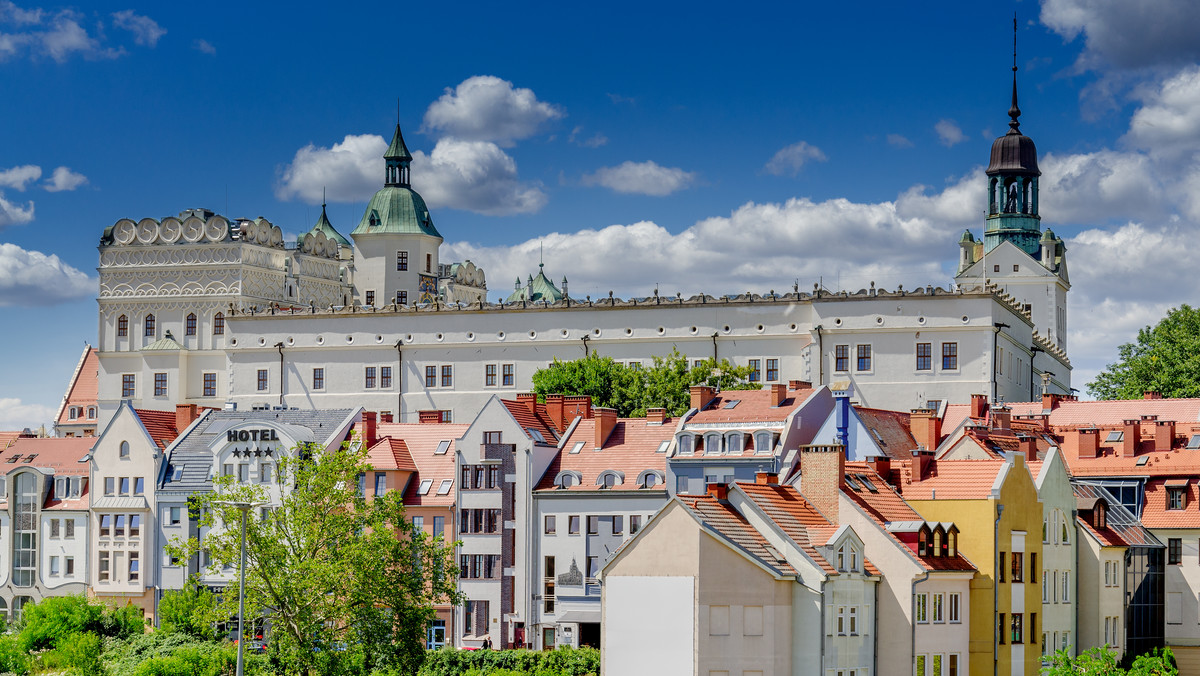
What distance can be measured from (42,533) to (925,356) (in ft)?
150

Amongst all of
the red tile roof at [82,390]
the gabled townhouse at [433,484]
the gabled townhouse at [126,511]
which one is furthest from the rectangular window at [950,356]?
the red tile roof at [82,390]

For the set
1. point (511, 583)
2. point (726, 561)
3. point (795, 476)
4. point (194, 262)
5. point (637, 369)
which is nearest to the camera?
point (726, 561)

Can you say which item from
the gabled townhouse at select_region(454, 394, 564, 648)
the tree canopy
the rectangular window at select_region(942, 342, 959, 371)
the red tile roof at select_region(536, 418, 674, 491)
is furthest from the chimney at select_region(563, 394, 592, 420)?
the rectangular window at select_region(942, 342, 959, 371)

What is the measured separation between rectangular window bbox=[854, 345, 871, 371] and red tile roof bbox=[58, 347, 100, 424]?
60235 mm

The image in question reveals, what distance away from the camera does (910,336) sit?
322 ft

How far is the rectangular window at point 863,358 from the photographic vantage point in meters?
98.8

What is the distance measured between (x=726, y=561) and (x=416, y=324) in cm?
6159

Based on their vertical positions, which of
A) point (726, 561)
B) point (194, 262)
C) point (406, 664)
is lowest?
point (406, 664)

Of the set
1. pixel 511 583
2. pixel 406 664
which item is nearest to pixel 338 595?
pixel 406 664

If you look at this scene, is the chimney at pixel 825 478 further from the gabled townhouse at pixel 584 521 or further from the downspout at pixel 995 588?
the gabled townhouse at pixel 584 521

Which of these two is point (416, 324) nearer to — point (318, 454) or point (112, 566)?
point (112, 566)

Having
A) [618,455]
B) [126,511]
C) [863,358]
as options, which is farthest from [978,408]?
[126,511]

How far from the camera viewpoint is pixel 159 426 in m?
81.1

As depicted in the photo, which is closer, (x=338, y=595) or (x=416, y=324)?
(x=338, y=595)
